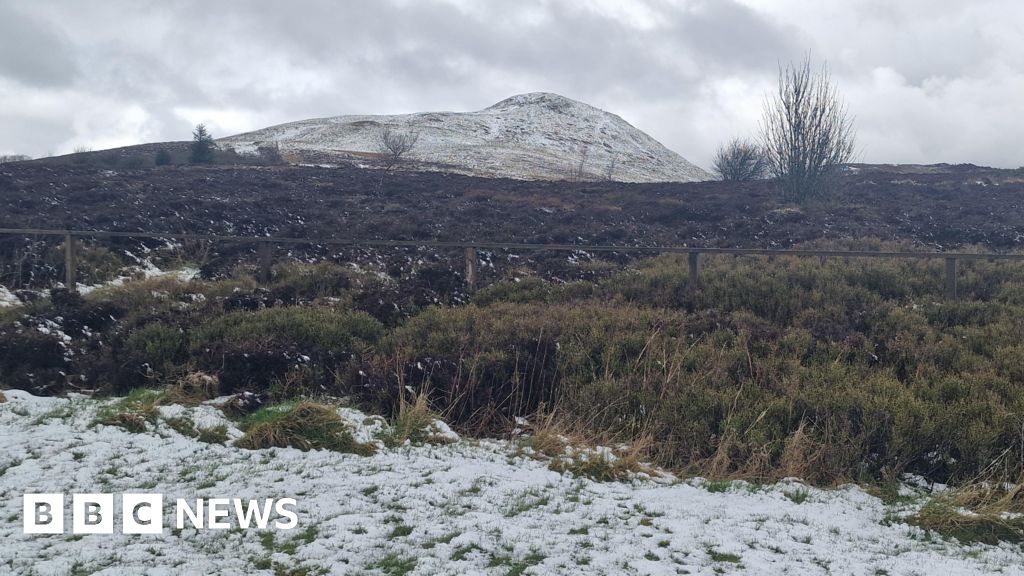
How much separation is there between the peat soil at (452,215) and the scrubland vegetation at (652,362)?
3380 mm

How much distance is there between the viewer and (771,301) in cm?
1037

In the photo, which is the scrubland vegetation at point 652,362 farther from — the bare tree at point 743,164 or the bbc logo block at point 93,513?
the bare tree at point 743,164

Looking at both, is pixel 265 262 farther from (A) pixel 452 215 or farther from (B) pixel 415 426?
(A) pixel 452 215

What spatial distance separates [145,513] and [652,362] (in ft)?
17.3

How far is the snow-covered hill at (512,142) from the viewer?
221ft

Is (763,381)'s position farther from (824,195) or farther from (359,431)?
(824,195)

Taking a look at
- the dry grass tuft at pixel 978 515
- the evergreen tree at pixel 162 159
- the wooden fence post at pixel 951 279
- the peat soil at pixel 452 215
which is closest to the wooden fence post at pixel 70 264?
the peat soil at pixel 452 215

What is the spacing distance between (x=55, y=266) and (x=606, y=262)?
1158cm

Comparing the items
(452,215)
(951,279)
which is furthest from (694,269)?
(452,215)

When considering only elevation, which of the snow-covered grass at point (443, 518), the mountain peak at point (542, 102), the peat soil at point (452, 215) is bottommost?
the snow-covered grass at point (443, 518)

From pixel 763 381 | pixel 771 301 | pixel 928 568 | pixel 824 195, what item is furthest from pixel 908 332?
pixel 824 195

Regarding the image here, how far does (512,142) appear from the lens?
3462 inches

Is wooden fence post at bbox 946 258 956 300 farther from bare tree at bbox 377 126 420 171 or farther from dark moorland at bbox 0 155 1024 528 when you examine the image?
bare tree at bbox 377 126 420 171

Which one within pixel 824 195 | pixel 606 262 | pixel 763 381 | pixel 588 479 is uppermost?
pixel 824 195
